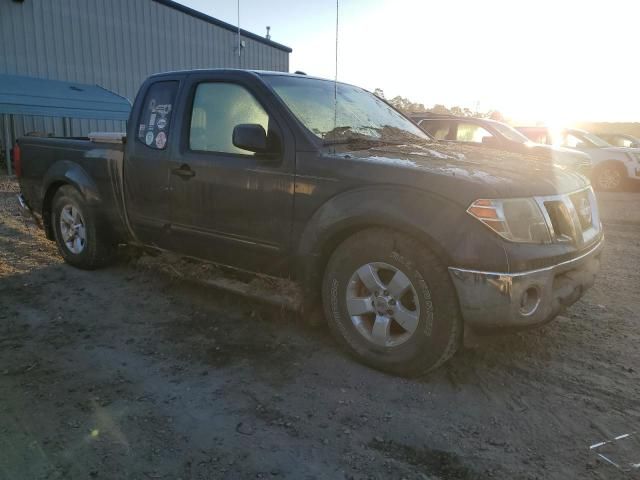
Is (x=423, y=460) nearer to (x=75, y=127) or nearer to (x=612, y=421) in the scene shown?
(x=612, y=421)

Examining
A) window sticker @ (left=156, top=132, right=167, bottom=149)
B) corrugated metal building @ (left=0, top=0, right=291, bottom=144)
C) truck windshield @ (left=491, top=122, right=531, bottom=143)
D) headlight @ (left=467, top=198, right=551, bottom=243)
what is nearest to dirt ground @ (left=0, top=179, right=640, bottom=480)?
headlight @ (left=467, top=198, right=551, bottom=243)

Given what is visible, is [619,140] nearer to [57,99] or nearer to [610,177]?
[610,177]

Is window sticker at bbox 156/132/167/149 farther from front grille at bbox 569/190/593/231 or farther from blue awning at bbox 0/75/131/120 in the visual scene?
blue awning at bbox 0/75/131/120

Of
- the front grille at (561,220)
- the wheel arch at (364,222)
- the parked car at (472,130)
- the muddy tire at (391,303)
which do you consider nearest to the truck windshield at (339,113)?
the wheel arch at (364,222)

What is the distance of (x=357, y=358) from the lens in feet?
10.9

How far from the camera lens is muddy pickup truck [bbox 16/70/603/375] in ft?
9.42

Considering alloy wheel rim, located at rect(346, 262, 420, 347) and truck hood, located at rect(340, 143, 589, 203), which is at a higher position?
truck hood, located at rect(340, 143, 589, 203)

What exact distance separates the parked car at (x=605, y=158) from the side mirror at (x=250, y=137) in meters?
10.6

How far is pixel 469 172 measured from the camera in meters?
3.05

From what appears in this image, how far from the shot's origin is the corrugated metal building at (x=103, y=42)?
1537 cm

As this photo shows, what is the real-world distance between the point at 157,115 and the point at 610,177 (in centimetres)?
1195

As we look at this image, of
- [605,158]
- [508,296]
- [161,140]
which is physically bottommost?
[508,296]

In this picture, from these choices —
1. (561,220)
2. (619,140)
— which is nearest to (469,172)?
(561,220)

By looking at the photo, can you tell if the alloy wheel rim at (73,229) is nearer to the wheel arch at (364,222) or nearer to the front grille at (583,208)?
the wheel arch at (364,222)
